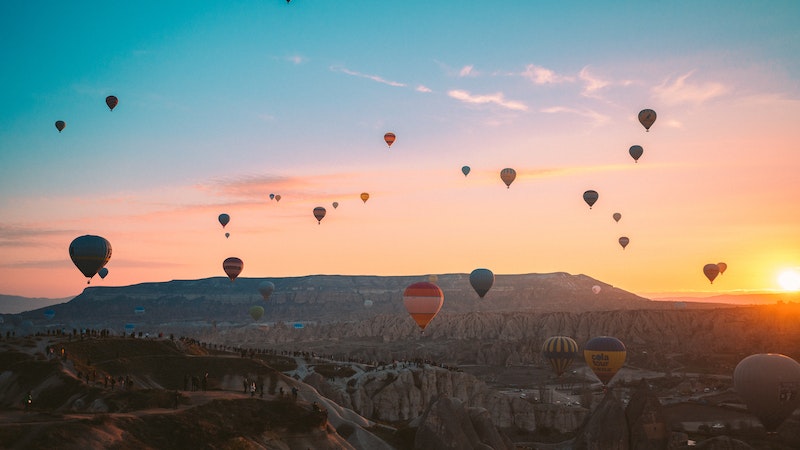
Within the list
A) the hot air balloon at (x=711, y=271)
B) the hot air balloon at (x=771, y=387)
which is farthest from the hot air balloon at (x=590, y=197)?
the hot air balloon at (x=711, y=271)

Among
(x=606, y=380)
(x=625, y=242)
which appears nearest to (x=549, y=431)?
(x=606, y=380)

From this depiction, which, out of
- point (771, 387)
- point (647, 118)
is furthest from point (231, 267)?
point (771, 387)

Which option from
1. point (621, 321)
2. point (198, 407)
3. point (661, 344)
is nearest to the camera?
point (198, 407)

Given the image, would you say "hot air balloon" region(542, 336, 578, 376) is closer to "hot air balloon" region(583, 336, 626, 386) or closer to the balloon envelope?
"hot air balloon" region(583, 336, 626, 386)

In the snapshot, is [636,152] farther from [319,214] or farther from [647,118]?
[319,214]

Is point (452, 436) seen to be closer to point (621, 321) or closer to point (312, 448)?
point (312, 448)

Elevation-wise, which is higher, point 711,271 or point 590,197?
point 590,197
